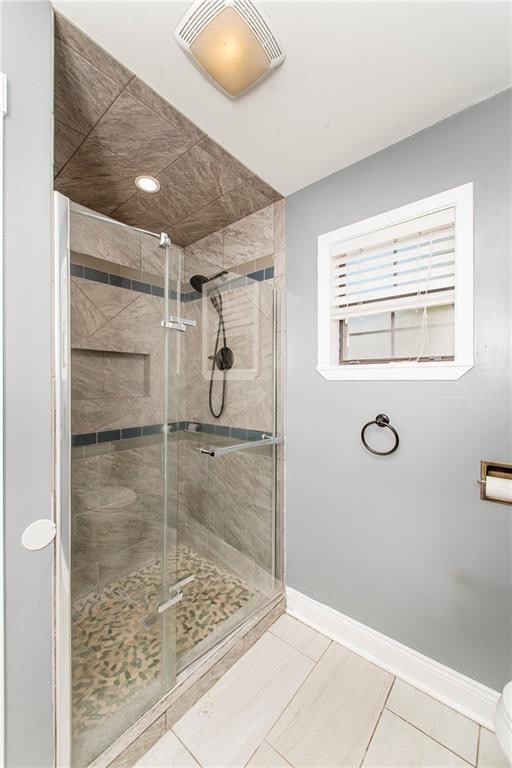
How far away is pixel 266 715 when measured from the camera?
4.02 ft

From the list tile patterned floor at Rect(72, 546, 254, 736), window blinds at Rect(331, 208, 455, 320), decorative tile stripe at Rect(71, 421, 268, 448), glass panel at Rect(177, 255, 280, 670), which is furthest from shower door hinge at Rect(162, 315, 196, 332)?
tile patterned floor at Rect(72, 546, 254, 736)

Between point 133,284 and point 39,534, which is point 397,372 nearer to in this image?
point 133,284

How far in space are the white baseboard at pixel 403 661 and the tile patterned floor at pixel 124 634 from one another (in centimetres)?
40

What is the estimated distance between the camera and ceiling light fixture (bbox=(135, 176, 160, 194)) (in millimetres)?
1688

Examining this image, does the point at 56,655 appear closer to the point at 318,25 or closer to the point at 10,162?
the point at 10,162

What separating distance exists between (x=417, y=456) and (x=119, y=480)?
4.89 ft

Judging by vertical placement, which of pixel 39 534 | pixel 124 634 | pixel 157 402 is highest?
pixel 157 402

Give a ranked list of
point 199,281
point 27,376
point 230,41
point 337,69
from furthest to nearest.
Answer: point 199,281 < point 337,69 < point 230,41 < point 27,376

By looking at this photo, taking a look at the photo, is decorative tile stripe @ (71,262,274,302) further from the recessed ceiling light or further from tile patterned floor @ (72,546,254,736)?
tile patterned floor @ (72,546,254,736)

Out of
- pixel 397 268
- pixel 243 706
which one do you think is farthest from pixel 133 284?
pixel 243 706

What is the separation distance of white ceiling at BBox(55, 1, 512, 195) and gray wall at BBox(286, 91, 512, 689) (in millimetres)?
150

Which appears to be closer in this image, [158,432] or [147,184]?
[158,432]

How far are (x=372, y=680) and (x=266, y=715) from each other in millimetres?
505

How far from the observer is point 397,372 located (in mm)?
1417
